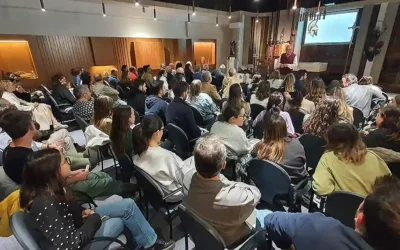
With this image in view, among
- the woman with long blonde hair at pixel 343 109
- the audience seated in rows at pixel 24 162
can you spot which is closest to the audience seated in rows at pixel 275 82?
the woman with long blonde hair at pixel 343 109

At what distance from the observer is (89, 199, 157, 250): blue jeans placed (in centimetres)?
153

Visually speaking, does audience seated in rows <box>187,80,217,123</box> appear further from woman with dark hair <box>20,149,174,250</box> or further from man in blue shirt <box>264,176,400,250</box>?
man in blue shirt <box>264,176,400,250</box>

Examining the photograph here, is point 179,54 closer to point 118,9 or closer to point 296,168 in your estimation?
point 118,9

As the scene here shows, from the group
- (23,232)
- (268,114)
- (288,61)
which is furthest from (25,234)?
(288,61)

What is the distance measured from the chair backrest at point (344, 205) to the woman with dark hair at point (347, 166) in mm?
183

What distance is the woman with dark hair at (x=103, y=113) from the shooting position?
2.71m

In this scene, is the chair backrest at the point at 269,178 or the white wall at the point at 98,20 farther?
the white wall at the point at 98,20

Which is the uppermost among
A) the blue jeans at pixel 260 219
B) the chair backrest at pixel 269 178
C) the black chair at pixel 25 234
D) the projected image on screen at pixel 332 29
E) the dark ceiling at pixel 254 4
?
the dark ceiling at pixel 254 4

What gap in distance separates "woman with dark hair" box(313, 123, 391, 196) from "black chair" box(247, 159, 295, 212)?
9.1 inches

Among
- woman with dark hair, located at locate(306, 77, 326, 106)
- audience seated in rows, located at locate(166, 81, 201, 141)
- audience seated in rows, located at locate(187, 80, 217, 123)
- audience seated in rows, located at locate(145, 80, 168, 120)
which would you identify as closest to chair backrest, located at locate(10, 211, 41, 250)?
audience seated in rows, located at locate(166, 81, 201, 141)

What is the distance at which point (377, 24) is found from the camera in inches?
276

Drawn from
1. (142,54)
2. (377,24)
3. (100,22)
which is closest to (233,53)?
(142,54)

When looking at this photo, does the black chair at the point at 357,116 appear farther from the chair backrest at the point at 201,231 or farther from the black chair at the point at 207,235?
the chair backrest at the point at 201,231

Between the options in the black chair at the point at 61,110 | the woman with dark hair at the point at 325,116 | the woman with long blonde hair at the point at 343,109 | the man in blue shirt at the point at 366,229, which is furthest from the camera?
the black chair at the point at 61,110
